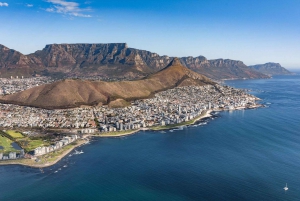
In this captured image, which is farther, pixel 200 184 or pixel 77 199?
pixel 200 184

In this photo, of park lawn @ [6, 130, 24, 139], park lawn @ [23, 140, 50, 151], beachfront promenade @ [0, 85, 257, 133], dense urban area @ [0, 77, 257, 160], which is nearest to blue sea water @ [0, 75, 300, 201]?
dense urban area @ [0, 77, 257, 160]

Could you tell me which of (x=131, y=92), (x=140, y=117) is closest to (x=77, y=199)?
(x=140, y=117)

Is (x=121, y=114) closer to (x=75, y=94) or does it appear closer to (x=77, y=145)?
(x=75, y=94)

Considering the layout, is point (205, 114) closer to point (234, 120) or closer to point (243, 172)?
point (234, 120)

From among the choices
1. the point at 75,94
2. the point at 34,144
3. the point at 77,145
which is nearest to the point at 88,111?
the point at 75,94

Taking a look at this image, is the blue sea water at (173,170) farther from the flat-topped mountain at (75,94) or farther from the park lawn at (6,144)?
the flat-topped mountain at (75,94)

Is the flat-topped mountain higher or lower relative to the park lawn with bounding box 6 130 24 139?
higher

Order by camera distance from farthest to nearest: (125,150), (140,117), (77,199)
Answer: (140,117), (125,150), (77,199)

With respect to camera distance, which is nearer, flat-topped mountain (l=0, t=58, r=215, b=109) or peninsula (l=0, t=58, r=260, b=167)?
peninsula (l=0, t=58, r=260, b=167)

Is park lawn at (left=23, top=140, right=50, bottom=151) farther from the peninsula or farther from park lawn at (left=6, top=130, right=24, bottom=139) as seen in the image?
→ park lawn at (left=6, top=130, right=24, bottom=139)
